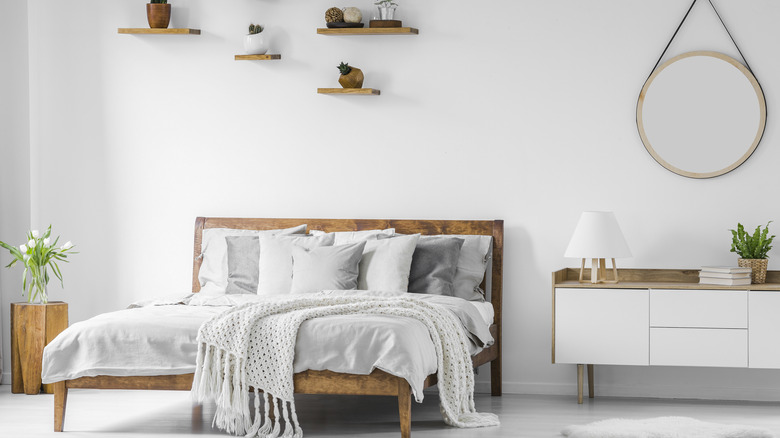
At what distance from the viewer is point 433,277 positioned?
5125 mm

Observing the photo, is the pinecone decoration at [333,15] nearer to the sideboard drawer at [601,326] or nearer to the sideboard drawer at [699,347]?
the sideboard drawer at [601,326]

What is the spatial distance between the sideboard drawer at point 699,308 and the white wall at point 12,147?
382 cm

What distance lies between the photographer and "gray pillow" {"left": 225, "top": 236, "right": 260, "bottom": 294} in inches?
209

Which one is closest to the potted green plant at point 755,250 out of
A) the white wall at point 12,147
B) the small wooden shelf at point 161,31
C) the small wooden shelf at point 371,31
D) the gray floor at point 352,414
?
the gray floor at point 352,414

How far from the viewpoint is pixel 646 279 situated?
5.33 m

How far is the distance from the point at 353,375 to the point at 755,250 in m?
2.41

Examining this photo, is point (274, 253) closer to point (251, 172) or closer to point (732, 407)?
point (251, 172)

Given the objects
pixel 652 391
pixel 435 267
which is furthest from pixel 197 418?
pixel 652 391

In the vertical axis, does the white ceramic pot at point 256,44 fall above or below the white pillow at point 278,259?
above

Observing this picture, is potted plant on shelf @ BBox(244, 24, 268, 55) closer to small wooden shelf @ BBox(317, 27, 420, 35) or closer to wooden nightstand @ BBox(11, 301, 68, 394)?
small wooden shelf @ BBox(317, 27, 420, 35)

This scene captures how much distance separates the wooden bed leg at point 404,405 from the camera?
388 cm

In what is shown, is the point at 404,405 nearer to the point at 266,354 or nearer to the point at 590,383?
the point at 266,354

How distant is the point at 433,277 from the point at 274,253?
890mm

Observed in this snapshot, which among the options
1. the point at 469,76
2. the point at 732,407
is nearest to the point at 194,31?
the point at 469,76
